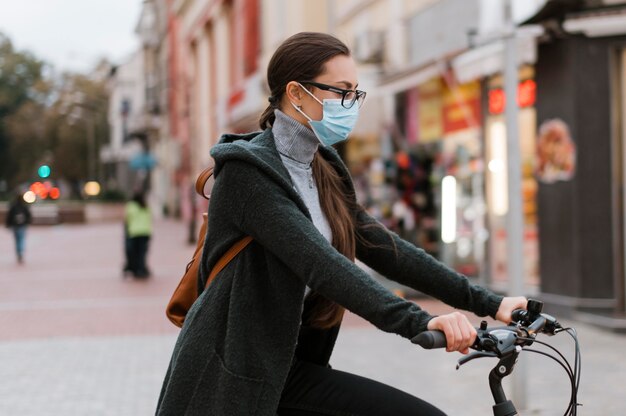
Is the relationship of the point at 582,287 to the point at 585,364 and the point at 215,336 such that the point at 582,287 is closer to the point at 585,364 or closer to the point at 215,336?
the point at 585,364

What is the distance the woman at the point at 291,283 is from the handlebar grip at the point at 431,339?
6cm

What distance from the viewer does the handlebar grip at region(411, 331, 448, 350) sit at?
8.13ft

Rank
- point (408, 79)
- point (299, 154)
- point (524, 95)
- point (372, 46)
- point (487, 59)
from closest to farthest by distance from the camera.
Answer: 1. point (299, 154)
2. point (487, 59)
3. point (524, 95)
4. point (408, 79)
5. point (372, 46)

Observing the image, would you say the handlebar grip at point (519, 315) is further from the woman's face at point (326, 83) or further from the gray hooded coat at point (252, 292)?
the woman's face at point (326, 83)

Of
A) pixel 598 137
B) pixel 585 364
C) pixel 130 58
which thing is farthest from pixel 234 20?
pixel 130 58

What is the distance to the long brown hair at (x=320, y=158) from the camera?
2.92 m

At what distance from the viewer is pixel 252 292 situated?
9.18 ft

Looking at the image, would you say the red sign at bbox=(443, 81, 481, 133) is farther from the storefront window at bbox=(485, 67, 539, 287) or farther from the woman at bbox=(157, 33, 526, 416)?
the woman at bbox=(157, 33, 526, 416)

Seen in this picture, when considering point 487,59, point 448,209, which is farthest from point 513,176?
point 448,209

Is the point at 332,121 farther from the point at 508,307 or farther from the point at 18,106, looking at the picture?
the point at 18,106

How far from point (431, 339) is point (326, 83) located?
0.83m

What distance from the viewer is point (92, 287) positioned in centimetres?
1727

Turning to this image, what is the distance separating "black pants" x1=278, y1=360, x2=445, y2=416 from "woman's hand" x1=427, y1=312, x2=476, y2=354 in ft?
1.28

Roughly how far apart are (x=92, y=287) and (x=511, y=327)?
15.2 meters
